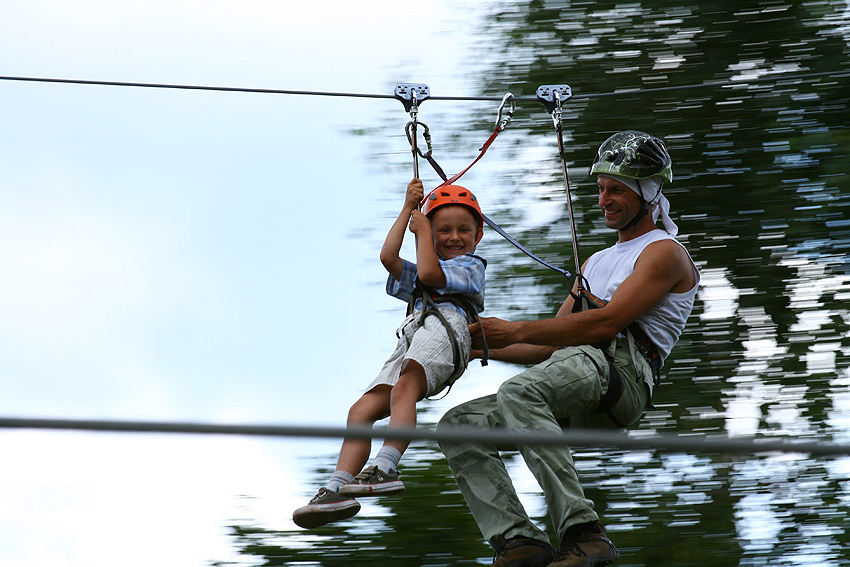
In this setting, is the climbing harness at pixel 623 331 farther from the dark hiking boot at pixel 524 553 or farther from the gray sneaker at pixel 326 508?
the gray sneaker at pixel 326 508

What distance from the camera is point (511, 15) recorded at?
321 inches

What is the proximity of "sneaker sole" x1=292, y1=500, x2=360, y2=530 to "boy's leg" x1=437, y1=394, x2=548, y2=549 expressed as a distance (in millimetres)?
332

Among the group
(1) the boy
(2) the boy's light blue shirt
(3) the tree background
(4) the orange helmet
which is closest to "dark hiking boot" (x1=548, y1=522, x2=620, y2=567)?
(1) the boy

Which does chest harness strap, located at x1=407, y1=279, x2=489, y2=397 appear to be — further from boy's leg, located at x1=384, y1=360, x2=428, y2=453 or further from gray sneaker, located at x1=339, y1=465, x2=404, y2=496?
gray sneaker, located at x1=339, y1=465, x2=404, y2=496

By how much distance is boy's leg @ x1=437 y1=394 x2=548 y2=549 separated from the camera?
3.04 meters

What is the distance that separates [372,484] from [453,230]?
882 mm

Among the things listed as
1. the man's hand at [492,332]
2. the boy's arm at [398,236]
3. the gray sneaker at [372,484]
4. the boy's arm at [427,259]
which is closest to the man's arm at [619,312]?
the man's hand at [492,332]

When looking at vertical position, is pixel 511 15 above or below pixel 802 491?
above

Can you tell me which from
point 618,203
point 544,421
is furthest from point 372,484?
point 618,203

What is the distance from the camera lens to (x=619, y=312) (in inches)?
A: 124

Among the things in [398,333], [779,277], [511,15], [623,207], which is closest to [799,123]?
[779,277]

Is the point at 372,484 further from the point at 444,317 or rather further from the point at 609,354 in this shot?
the point at 609,354

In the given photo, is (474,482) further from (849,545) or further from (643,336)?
(849,545)

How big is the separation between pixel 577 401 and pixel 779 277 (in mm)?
4792
